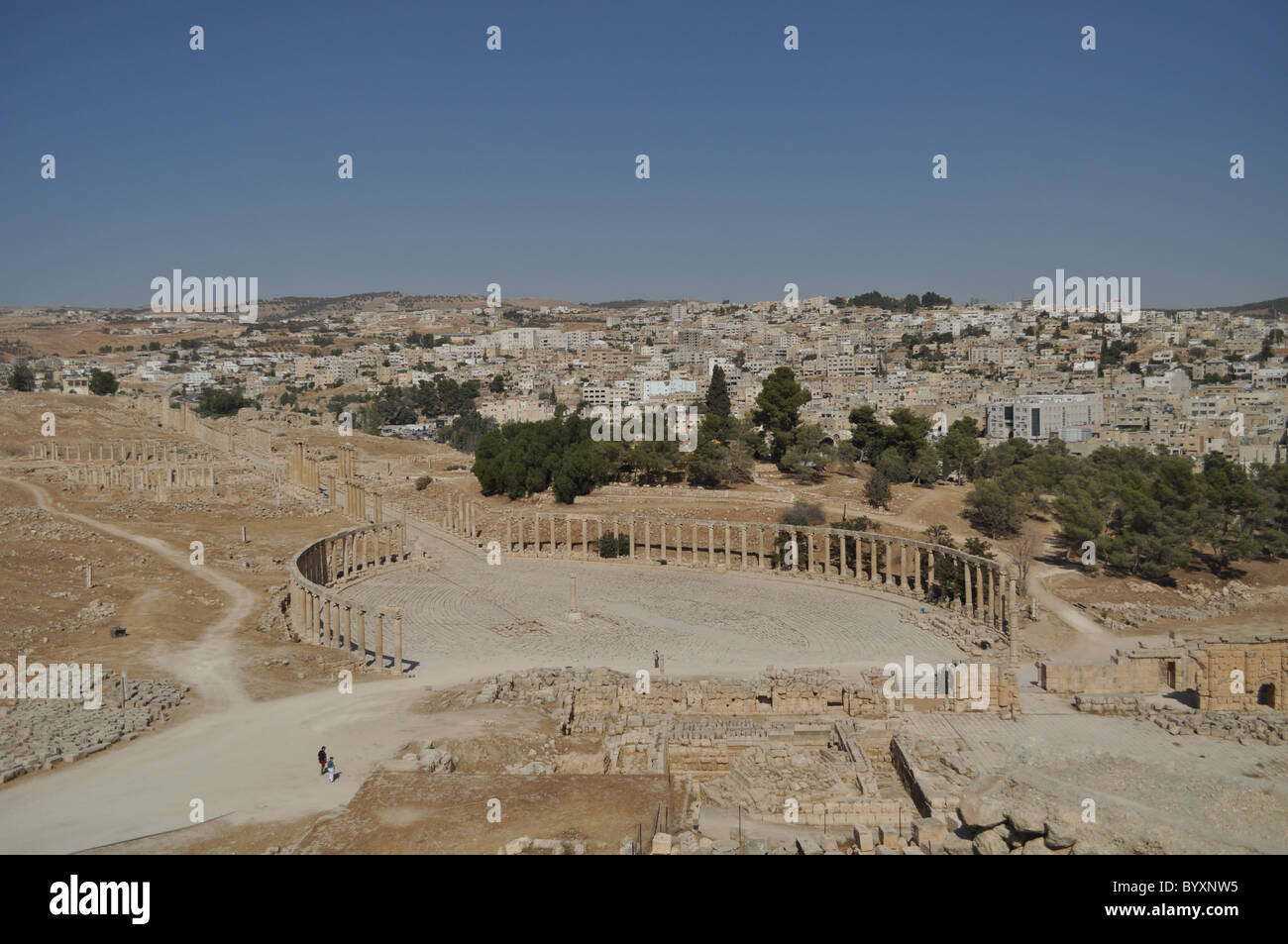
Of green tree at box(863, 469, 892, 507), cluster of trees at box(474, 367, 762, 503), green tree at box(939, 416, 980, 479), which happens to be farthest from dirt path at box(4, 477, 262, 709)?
green tree at box(939, 416, 980, 479)

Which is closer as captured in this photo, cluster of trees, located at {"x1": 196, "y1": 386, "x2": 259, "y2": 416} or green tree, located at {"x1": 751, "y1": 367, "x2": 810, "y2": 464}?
green tree, located at {"x1": 751, "y1": 367, "x2": 810, "y2": 464}

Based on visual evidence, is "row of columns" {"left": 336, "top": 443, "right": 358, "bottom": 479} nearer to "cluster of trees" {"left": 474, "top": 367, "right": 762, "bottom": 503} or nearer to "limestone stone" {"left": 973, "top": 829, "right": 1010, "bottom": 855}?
A: "cluster of trees" {"left": 474, "top": 367, "right": 762, "bottom": 503}

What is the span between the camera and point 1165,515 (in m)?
45.2

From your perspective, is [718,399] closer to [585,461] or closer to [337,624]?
[585,461]

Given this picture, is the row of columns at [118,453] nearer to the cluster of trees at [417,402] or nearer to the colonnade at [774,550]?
the colonnade at [774,550]

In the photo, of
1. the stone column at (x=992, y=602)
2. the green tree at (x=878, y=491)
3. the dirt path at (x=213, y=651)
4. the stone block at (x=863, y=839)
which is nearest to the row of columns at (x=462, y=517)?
the dirt path at (x=213, y=651)

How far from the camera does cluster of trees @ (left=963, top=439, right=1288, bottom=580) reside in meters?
44.0

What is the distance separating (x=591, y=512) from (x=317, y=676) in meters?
29.7

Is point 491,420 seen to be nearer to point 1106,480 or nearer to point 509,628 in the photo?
point 1106,480

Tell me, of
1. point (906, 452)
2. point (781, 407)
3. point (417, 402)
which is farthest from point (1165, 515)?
point (417, 402)

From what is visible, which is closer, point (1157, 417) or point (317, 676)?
point (317, 676)

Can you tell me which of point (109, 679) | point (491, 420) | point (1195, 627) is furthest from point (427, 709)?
point (491, 420)
